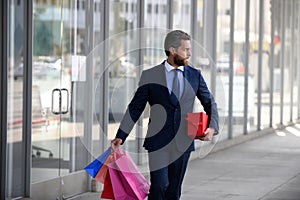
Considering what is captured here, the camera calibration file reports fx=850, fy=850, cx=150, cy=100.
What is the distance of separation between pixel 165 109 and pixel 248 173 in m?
5.54

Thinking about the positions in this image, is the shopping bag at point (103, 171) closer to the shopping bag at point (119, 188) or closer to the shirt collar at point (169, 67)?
the shopping bag at point (119, 188)

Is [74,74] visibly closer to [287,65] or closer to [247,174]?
[247,174]

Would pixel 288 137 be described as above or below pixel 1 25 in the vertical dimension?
below

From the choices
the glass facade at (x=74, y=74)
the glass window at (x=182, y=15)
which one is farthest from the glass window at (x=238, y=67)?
the glass window at (x=182, y=15)

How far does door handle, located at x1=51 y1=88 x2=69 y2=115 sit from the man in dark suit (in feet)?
8.61

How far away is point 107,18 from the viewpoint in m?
10.1

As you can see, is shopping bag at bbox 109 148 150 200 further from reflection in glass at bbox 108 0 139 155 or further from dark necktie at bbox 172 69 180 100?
reflection in glass at bbox 108 0 139 155

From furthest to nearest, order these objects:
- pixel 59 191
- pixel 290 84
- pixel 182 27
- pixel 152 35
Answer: pixel 290 84 → pixel 182 27 → pixel 152 35 → pixel 59 191

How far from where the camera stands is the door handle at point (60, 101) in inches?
357

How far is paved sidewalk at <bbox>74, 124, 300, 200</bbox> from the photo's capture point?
9664 mm

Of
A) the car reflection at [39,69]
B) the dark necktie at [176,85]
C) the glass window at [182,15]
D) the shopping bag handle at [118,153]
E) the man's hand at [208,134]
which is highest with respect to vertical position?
the glass window at [182,15]

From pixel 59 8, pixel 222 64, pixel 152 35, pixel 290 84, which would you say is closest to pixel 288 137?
pixel 222 64

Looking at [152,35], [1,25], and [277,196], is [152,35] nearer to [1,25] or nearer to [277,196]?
[277,196]

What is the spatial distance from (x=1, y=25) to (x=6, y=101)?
70cm
